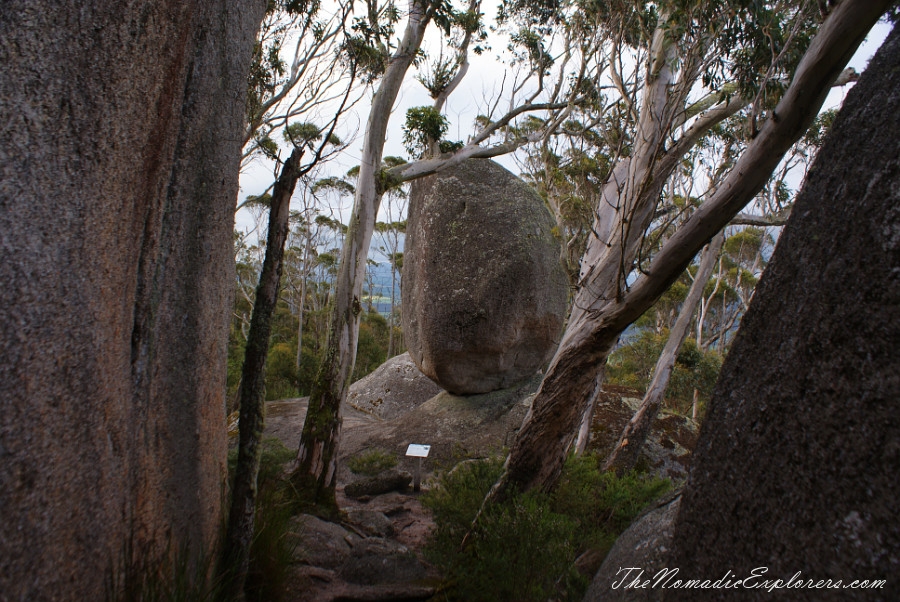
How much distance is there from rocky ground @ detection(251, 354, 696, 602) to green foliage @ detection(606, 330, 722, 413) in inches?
89.7

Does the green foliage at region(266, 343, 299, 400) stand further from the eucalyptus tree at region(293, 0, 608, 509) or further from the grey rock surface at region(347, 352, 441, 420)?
the eucalyptus tree at region(293, 0, 608, 509)

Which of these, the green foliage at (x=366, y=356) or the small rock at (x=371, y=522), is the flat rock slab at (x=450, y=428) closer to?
the small rock at (x=371, y=522)

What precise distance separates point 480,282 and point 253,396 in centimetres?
685

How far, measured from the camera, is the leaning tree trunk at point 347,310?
5.16 metres

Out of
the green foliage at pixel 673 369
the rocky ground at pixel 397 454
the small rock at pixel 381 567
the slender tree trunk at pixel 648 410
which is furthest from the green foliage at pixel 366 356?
the small rock at pixel 381 567

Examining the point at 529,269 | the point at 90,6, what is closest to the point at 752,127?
the point at 90,6

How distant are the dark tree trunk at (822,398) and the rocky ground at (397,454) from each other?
2551mm

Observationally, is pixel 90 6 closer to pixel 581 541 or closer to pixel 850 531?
pixel 850 531

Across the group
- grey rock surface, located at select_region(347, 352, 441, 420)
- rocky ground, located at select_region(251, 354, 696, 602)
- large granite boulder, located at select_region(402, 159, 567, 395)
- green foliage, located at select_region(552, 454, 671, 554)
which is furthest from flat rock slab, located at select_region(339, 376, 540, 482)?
green foliage, located at select_region(552, 454, 671, 554)

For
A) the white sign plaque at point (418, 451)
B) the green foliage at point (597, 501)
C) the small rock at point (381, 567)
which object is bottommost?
the small rock at point (381, 567)

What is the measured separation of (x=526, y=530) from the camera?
130 inches

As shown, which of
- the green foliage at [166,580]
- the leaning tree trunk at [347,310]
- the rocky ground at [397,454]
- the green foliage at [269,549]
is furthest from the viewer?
the leaning tree trunk at [347,310]

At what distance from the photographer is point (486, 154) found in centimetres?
723

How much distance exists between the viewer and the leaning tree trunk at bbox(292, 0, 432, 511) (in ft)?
16.9
